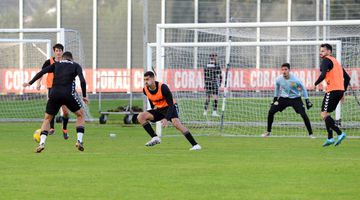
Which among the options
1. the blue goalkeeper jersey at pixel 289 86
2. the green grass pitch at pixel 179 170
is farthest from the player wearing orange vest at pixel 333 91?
the blue goalkeeper jersey at pixel 289 86

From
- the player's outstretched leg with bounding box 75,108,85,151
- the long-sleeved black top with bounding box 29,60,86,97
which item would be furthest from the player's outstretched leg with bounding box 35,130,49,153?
the long-sleeved black top with bounding box 29,60,86,97

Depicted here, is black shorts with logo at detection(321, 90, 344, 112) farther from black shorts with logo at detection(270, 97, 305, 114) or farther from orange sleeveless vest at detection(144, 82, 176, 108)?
orange sleeveless vest at detection(144, 82, 176, 108)

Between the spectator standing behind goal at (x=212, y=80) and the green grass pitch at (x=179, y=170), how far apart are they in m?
6.30

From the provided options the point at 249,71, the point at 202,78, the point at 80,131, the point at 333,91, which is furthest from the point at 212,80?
the point at 80,131

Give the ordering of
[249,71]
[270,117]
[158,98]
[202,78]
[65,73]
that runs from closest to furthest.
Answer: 1. [65,73]
2. [158,98]
3. [270,117]
4. [202,78]
5. [249,71]

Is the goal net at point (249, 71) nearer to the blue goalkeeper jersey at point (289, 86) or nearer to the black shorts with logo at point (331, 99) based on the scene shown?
the blue goalkeeper jersey at point (289, 86)

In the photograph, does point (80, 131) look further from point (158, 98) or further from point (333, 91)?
point (333, 91)

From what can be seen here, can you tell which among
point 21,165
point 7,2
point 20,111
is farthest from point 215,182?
point 7,2

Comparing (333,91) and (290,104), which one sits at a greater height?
(333,91)

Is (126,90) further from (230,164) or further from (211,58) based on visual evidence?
(230,164)

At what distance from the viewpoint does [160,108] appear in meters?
21.4

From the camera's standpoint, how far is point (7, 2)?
51344mm

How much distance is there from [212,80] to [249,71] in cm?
411

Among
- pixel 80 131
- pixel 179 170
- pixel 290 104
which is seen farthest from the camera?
pixel 290 104
